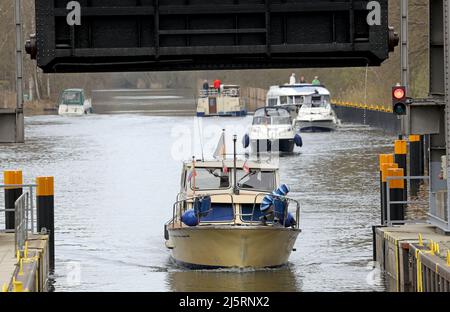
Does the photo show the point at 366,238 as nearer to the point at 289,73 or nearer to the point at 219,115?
the point at 219,115

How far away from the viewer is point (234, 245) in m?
30.3

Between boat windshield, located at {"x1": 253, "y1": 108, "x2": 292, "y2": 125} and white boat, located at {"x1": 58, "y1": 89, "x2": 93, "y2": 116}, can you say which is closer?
boat windshield, located at {"x1": 253, "y1": 108, "x2": 292, "y2": 125}

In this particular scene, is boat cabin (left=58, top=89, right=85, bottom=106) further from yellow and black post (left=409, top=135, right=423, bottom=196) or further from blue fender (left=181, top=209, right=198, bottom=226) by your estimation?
blue fender (left=181, top=209, right=198, bottom=226)

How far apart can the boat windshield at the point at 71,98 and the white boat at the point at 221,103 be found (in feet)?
44.1

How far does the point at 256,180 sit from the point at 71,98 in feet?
269

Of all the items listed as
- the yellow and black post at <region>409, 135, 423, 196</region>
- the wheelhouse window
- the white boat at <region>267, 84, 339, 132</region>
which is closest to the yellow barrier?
the white boat at <region>267, 84, 339, 132</region>

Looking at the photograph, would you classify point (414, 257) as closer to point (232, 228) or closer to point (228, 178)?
point (232, 228)

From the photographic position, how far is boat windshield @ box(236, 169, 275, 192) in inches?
1285

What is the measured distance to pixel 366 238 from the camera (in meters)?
37.1

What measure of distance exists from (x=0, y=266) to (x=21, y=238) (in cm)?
205

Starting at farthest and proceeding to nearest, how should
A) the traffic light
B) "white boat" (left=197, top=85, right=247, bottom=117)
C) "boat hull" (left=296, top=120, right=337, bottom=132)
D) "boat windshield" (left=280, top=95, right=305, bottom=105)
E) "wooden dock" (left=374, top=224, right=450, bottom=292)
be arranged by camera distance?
"white boat" (left=197, top=85, right=247, bottom=117), "boat windshield" (left=280, top=95, right=305, bottom=105), "boat hull" (left=296, top=120, right=337, bottom=132), the traffic light, "wooden dock" (left=374, top=224, right=450, bottom=292)

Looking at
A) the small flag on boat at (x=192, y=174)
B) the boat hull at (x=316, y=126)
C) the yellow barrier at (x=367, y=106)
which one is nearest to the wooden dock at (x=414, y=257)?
the small flag on boat at (x=192, y=174)

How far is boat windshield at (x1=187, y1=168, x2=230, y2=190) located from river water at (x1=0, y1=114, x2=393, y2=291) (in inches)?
76.6
